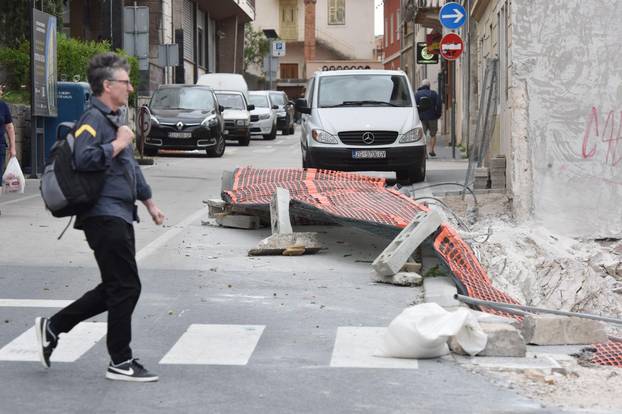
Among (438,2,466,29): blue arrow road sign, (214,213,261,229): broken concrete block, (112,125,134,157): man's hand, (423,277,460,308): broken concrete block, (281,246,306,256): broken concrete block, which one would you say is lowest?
(423,277,460,308): broken concrete block

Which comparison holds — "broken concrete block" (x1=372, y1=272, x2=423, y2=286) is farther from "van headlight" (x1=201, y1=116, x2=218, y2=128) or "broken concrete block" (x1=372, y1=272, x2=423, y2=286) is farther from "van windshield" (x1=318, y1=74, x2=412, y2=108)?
"van headlight" (x1=201, y1=116, x2=218, y2=128)

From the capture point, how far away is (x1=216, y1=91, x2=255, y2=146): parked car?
1571 inches

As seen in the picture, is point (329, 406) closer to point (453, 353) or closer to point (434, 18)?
point (453, 353)

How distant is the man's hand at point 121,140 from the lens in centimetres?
673

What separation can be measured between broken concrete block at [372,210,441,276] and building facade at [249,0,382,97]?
83013 mm

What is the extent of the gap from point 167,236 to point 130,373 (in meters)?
7.36

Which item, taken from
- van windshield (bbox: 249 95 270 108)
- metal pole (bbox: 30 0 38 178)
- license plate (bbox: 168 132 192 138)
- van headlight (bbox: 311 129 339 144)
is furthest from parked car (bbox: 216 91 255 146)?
van headlight (bbox: 311 129 339 144)

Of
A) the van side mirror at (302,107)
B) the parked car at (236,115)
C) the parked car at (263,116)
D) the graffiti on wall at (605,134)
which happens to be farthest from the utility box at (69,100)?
the parked car at (263,116)

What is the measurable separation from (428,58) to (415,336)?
3142 centimetres

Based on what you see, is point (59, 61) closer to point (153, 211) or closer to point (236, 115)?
point (236, 115)

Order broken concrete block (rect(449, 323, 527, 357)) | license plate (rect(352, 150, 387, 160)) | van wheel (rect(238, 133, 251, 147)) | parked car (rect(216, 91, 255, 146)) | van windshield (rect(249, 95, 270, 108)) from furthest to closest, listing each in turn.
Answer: van windshield (rect(249, 95, 270, 108)), van wheel (rect(238, 133, 251, 147)), parked car (rect(216, 91, 255, 146)), license plate (rect(352, 150, 387, 160)), broken concrete block (rect(449, 323, 527, 357))

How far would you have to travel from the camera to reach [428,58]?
38.3 m

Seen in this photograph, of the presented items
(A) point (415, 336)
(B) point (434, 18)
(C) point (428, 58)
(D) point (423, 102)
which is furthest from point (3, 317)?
(B) point (434, 18)

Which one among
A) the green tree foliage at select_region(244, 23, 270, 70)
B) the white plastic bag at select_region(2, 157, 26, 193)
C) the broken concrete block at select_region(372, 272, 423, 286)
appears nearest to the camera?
the broken concrete block at select_region(372, 272, 423, 286)
